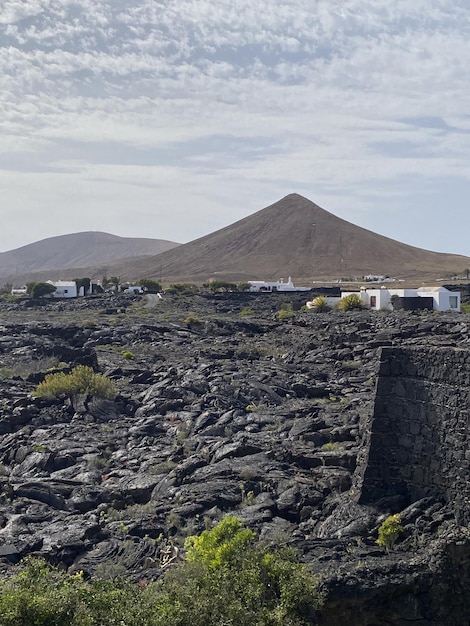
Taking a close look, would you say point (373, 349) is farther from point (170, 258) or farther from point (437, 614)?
point (170, 258)

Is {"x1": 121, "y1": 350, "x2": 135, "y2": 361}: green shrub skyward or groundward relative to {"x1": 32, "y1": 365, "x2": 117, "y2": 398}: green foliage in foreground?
skyward

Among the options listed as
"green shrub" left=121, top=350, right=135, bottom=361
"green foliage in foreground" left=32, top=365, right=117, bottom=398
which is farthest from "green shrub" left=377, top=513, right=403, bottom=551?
"green shrub" left=121, top=350, right=135, bottom=361

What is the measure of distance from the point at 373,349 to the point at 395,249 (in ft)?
458

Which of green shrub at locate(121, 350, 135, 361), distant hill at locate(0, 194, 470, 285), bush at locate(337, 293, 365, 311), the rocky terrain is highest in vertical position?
distant hill at locate(0, 194, 470, 285)

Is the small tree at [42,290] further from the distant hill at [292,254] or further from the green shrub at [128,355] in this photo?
the distant hill at [292,254]

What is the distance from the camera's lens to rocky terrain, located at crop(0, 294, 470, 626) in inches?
416

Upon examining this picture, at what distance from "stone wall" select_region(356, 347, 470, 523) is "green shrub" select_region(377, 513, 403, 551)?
84 cm

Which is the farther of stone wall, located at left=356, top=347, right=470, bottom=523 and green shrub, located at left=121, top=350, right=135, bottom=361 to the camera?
green shrub, located at left=121, top=350, right=135, bottom=361

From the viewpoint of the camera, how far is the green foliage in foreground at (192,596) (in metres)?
8.53

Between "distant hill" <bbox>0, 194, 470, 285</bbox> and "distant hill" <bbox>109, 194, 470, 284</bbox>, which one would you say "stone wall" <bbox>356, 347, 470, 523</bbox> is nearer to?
"distant hill" <bbox>109, 194, 470, 284</bbox>

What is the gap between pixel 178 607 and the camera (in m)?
8.86

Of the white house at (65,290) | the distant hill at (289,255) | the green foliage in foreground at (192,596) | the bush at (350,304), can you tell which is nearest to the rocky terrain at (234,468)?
the green foliage in foreground at (192,596)

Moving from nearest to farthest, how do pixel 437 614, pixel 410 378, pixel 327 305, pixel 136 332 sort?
pixel 437 614
pixel 410 378
pixel 136 332
pixel 327 305

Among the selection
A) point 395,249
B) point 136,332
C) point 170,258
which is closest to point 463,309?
point 136,332
